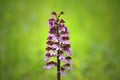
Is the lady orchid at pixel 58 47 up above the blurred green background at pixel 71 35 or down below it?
below

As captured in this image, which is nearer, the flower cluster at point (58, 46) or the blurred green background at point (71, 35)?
the flower cluster at point (58, 46)

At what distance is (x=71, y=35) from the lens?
3555 millimetres

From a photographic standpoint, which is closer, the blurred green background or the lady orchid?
the lady orchid

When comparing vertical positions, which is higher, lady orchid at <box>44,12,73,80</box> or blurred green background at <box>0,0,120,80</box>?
blurred green background at <box>0,0,120,80</box>

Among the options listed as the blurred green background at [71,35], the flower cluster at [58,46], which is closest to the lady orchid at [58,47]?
the flower cluster at [58,46]

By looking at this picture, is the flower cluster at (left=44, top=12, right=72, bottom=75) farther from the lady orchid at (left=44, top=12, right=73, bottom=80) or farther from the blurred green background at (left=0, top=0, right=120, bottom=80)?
the blurred green background at (left=0, top=0, right=120, bottom=80)

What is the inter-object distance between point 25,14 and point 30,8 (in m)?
0.07

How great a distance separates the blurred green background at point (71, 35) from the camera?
3508 mm

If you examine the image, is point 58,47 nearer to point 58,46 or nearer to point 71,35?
point 58,46

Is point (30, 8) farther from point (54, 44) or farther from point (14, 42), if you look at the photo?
point (54, 44)

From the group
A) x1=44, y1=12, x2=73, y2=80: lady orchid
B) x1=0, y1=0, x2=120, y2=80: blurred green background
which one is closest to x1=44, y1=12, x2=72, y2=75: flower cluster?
x1=44, y1=12, x2=73, y2=80: lady orchid

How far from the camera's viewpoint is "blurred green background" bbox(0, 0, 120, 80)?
3.51 m

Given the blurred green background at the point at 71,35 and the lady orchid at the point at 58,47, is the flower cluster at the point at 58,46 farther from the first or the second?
the blurred green background at the point at 71,35

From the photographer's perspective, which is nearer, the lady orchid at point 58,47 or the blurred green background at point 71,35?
the lady orchid at point 58,47
